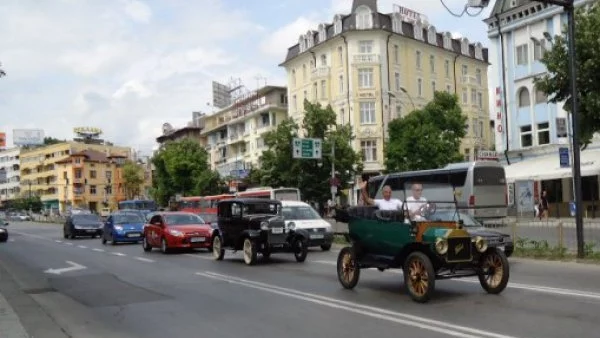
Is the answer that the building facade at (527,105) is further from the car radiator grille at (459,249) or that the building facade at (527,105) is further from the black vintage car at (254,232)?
the car radiator grille at (459,249)

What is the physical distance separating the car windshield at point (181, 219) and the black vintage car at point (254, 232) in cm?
469

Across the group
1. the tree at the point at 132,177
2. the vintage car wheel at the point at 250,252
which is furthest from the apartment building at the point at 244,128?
the vintage car wheel at the point at 250,252

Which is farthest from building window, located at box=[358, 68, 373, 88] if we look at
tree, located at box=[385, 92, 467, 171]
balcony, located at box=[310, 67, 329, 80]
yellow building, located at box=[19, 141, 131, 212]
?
yellow building, located at box=[19, 141, 131, 212]

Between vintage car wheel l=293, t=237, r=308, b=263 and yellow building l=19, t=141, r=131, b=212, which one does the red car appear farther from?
yellow building l=19, t=141, r=131, b=212

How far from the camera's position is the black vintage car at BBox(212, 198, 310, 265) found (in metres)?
17.4

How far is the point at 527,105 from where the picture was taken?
45.9m

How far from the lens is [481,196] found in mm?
34719

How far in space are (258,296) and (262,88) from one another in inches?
2936

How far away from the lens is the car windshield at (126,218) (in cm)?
3080

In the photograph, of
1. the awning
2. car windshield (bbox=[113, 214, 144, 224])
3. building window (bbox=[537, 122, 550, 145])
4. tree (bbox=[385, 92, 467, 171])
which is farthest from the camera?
tree (bbox=[385, 92, 467, 171])

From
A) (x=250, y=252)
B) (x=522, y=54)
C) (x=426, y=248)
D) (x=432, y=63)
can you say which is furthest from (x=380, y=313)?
(x=432, y=63)

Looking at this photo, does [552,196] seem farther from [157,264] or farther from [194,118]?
[194,118]

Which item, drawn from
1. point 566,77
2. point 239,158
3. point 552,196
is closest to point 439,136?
point 552,196

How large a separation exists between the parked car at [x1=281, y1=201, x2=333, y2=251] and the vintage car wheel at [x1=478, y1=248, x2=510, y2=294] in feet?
36.0
